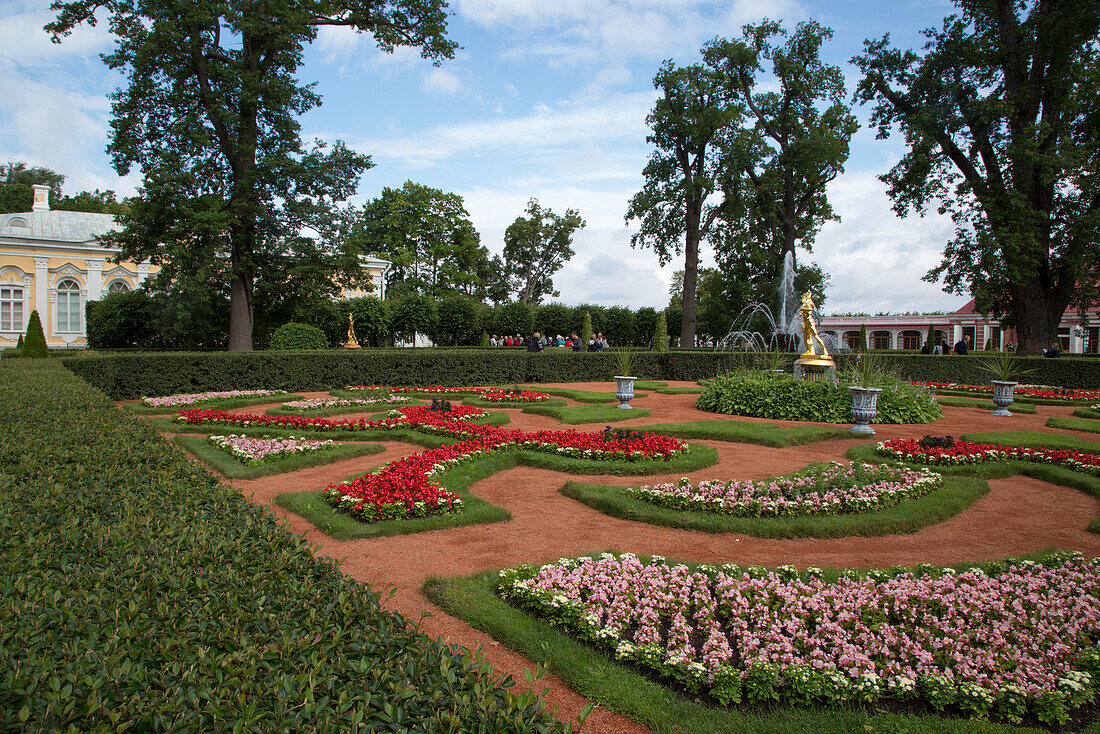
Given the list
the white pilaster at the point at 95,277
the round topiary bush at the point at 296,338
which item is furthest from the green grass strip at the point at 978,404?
the white pilaster at the point at 95,277

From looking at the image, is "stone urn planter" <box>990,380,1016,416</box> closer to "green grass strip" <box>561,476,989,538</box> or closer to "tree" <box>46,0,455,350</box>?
"green grass strip" <box>561,476,989,538</box>

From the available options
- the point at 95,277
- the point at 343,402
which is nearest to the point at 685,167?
the point at 343,402

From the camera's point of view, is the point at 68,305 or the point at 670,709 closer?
the point at 670,709

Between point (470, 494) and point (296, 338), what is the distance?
16.8 meters

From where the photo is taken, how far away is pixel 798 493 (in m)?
5.64

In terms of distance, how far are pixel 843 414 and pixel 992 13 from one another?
62.1 ft

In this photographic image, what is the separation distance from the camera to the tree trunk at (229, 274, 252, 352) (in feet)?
64.6

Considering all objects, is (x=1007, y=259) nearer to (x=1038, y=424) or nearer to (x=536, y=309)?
(x=1038, y=424)

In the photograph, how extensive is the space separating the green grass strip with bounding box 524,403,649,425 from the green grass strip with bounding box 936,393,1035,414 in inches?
299

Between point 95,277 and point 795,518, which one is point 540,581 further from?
point 95,277

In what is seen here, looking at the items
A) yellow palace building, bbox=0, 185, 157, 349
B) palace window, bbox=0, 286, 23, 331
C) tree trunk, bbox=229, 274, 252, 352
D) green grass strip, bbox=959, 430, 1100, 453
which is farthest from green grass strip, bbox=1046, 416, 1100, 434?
palace window, bbox=0, 286, 23, 331

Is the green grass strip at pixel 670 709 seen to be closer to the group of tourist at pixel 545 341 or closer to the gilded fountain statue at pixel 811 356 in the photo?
the gilded fountain statue at pixel 811 356

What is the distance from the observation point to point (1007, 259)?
2031 cm

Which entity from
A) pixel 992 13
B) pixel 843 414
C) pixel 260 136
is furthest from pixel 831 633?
pixel 992 13
